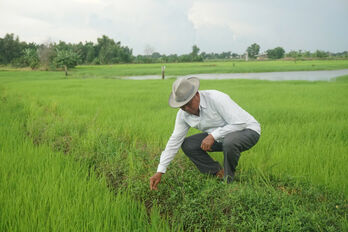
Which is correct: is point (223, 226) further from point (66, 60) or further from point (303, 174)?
point (66, 60)

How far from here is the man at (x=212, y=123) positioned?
2136 millimetres

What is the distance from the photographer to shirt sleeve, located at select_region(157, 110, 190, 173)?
2.19 meters

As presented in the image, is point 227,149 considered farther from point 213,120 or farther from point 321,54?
point 321,54

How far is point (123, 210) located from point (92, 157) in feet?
4.73

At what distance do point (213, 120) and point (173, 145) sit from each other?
1.40 feet

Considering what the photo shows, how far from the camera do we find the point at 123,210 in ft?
6.24

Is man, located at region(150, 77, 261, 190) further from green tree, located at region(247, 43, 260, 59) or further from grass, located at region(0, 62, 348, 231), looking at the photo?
green tree, located at region(247, 43, 260, 59)

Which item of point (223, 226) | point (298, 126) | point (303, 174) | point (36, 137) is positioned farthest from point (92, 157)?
point (298, 126)

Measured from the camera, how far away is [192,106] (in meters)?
2.19

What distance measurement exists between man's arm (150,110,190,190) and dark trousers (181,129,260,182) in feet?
0.95

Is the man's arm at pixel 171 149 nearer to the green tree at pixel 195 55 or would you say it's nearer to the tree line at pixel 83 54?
the tree line at pixel 83 54

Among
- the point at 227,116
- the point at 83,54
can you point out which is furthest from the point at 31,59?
the point at 227,116

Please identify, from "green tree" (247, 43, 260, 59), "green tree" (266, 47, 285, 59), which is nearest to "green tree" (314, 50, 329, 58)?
"green tree" (266, 47, 285, 59)

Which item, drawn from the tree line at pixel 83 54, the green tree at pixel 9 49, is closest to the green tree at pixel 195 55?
the tree line at pixel 83 54
